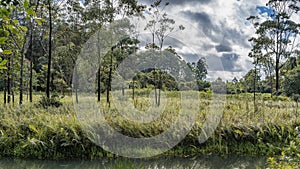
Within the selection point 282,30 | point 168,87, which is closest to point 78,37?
point 168,87

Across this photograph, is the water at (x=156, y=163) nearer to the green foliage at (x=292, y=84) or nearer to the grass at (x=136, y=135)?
the grass at (x=136, y=135)

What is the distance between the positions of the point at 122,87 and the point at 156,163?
8692 mm

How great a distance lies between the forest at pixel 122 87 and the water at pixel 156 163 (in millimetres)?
231

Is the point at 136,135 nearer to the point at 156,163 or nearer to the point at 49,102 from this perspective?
the point at 156,163

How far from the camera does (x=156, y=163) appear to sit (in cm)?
484

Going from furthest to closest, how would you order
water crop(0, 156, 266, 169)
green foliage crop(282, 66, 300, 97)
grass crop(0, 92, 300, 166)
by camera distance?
green foliage crop(282, 66, 300, 97), grass crop(0, 92, 300, 166), water crop(0, 156, 266, 169)

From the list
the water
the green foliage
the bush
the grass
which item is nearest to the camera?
the water

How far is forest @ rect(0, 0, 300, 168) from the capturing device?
513cm

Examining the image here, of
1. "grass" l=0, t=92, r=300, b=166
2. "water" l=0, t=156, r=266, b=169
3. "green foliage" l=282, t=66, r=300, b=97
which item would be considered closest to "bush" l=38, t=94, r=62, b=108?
"grass" l=0, t=92, r=300, b=166

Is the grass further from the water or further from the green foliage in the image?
the green foliage

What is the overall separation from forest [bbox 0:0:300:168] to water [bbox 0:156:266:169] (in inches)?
9.1

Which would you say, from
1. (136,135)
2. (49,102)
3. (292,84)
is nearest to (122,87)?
(49,102)

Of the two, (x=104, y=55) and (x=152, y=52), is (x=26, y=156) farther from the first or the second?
(x=152, y=52)

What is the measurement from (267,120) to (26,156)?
4702mm
